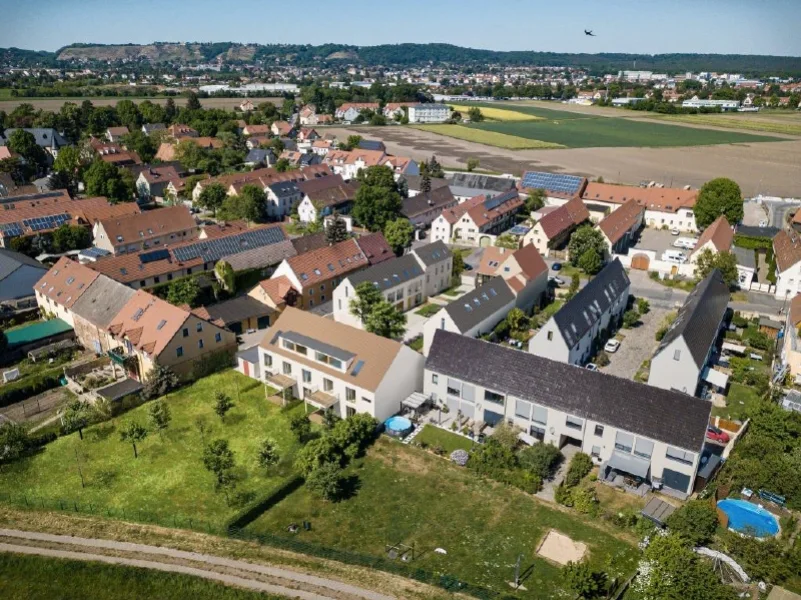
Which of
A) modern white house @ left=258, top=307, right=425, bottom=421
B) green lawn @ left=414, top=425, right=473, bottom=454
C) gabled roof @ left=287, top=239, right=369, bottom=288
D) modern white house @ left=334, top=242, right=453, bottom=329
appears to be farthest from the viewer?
gabled roof @ left=287, top=239, right=369, bottom=288

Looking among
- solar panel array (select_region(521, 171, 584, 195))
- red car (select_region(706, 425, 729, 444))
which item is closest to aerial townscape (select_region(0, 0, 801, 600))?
red car (select_region(706, 425, 729, 444))

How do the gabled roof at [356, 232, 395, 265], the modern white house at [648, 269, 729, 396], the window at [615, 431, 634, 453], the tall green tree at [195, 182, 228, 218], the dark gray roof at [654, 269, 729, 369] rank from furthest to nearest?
the tall green tree at [195, 182, 228, 218] < the gabled roof at [356, 232, 395, 265] < the dark gray roof at [654, 269, 729, 369] < the modern white house at [648, 269, 729, 396] < the window at [615, 431, 634, 453]

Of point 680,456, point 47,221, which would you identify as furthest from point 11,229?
point 680,456

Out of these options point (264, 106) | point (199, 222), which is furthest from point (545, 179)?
point (264, 106)

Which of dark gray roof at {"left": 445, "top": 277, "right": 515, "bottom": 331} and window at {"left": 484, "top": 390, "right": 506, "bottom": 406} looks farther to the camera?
dark gray roof at {"left": 445, "top": 277, "right": 515, "bottom": 331}

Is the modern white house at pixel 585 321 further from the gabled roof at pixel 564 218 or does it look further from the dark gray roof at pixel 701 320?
the gabled roof at pixel 564 218

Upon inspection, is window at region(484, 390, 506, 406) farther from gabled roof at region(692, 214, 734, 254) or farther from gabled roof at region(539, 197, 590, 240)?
gabled roof at region(692, 214, 734, 254)

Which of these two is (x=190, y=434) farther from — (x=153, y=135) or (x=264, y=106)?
(x=264, y=106)
